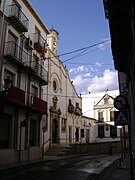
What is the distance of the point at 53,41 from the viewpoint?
107 feet

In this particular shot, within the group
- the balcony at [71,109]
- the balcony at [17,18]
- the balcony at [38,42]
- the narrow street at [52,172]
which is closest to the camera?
the narrow street at [52,172]

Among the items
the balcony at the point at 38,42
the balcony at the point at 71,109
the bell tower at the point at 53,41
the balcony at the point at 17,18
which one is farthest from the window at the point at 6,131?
the balcony at the point at 71,109

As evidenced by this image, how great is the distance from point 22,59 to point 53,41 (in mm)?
13818

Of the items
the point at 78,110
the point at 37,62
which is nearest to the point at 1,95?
the point at 37,62

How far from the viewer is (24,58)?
1986 cm

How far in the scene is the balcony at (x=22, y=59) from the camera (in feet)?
56.7

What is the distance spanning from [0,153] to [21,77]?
6271mm

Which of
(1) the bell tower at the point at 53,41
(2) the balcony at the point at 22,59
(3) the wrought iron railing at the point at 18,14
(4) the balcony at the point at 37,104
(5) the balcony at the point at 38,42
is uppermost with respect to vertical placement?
(1) the bell tower at the point at 53,41

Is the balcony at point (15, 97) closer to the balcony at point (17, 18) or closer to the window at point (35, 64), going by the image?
the window at point (35, 64)

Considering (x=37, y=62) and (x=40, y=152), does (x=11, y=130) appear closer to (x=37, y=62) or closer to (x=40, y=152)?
(x=40, y=152)

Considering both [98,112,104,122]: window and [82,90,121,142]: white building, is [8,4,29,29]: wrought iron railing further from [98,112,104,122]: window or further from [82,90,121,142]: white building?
[98,112,104,122]: window

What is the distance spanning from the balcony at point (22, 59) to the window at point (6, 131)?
3.99m

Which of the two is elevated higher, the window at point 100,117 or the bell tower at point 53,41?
the bell tower at point 53,41

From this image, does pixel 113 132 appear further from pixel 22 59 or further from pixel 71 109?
pixel 22 59
